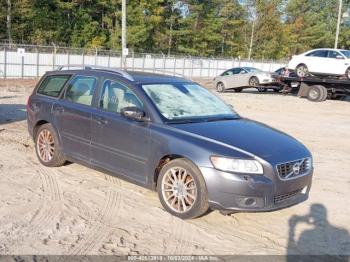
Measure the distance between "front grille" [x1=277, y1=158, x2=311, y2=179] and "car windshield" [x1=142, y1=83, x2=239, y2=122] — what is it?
48.3 inches

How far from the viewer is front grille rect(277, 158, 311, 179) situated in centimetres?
549

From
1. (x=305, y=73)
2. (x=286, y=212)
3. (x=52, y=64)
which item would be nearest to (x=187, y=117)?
(x=286, y=212)

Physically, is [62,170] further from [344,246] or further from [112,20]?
[112,20]

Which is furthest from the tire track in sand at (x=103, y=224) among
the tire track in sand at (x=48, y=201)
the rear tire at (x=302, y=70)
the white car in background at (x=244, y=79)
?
the white car in background at (x=244, y=79)

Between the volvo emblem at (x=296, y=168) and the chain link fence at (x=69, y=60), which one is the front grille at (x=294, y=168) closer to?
the volvo emblem at (x=296, y=168)

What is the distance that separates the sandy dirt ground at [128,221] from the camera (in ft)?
15.9

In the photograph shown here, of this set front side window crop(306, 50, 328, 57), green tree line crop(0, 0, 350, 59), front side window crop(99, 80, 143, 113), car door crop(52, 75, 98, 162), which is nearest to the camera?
front side window crop(99, 80, 143, 113)

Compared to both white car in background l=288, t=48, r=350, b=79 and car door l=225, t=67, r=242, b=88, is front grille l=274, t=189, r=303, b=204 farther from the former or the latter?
car door l=225, t=67, r=242, b=88

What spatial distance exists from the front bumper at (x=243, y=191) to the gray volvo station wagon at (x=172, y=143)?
0.03 ft

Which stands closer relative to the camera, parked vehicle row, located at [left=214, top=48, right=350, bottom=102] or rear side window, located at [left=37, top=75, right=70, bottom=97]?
rear side window, located at [left=37, top=75, right=70, bottom=97]

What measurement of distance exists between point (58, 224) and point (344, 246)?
2986mm

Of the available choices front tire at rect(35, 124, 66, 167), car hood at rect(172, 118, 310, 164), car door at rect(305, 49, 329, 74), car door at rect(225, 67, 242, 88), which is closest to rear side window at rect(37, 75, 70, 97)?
front tire at rect(35, 124, 66, 167)

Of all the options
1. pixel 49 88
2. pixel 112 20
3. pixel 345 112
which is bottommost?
pixel 345 112

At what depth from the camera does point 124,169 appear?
6309mm
